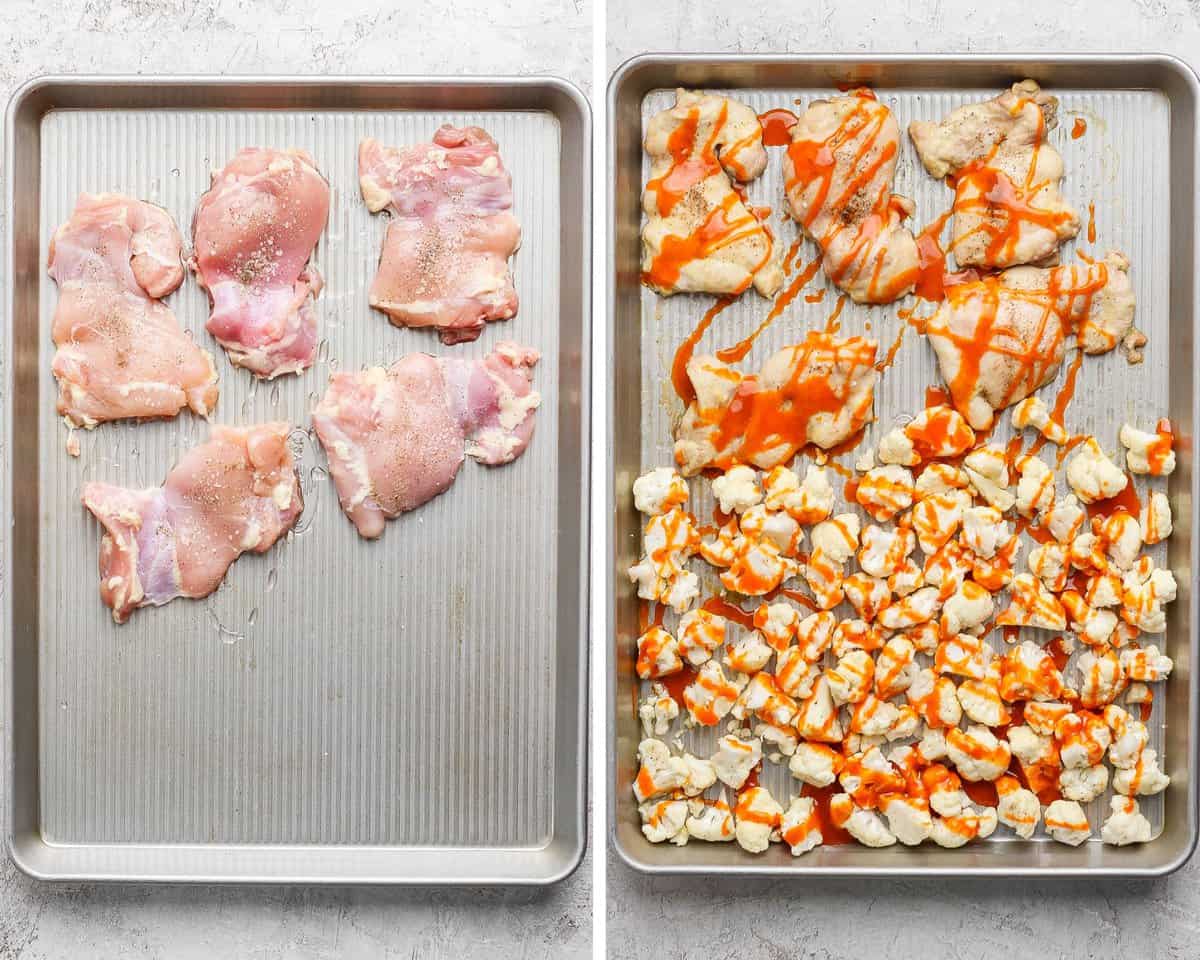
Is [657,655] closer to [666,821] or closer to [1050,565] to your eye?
[666,821]

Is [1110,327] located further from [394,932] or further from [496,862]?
[394,932]

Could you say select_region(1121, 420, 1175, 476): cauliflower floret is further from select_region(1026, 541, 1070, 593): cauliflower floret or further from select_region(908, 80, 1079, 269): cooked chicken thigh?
select_region(908, 80, 1079, 269): cooked chicken thigh

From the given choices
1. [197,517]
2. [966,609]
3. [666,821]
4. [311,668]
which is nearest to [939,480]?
[966,609]

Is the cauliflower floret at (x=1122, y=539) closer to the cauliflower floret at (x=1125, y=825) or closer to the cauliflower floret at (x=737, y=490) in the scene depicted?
the cauliflower floret at (x=1125, y=825)

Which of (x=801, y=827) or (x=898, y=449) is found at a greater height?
(x=898, y=449)

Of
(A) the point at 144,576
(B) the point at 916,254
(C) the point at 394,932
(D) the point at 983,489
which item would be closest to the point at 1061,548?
(D) the point at 983,489

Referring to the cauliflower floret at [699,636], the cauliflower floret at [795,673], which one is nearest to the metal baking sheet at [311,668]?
the cauliflower floret at [699,636]
